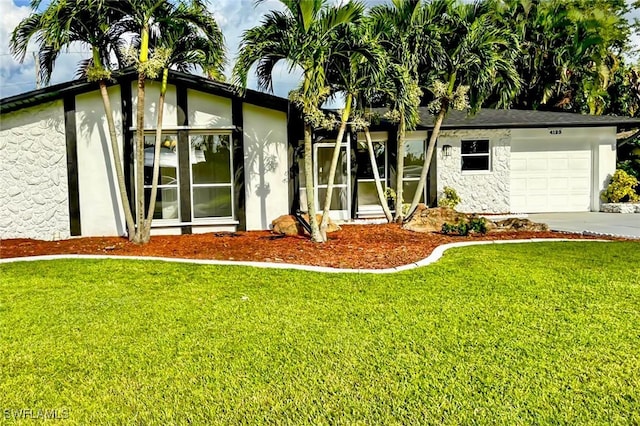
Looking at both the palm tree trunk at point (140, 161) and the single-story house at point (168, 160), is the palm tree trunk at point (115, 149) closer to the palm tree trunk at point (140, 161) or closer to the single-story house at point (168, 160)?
the palm tree trunk at point (140, 161)

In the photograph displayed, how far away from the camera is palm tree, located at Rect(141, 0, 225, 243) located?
896 cm

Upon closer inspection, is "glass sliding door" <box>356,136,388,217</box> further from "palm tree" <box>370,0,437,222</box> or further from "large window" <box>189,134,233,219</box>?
"large window" <box>189,134,233,219</box>

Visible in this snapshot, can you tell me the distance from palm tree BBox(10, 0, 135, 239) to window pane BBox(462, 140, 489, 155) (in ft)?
35.6

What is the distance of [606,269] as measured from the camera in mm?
6488

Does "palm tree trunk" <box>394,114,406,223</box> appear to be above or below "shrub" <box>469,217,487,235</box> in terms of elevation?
above

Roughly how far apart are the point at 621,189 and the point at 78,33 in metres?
16.6

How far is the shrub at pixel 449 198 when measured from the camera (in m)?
13.8

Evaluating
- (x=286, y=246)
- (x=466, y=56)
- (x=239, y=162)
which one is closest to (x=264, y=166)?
(x=239, y=162)

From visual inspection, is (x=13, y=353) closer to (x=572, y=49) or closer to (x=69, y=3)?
(x=69, y=3)

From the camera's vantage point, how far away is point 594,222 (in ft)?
40.5

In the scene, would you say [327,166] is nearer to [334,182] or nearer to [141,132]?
[334,182]

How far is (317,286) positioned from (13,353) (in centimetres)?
343

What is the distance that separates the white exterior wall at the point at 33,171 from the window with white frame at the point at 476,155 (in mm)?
12090

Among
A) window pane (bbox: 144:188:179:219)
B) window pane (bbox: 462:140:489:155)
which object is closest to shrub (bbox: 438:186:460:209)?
window pane (bbox: 462:140:489:155)
